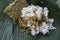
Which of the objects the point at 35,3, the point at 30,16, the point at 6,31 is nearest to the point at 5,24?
the point at 6,31

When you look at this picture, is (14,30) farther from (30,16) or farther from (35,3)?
(35,3)

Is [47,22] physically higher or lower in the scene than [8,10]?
lower

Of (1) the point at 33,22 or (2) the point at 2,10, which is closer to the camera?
(1) the point at 33,22

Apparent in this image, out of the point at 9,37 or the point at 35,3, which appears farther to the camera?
the point at 35,3

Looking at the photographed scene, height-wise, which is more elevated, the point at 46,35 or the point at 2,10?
the point at 2,10

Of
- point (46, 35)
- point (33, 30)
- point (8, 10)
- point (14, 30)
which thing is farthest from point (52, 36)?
point (8, 10)

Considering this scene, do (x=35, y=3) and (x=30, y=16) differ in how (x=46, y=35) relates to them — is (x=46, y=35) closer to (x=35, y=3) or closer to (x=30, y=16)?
(x=30, y=16)

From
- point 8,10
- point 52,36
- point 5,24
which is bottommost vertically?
point 52,36
